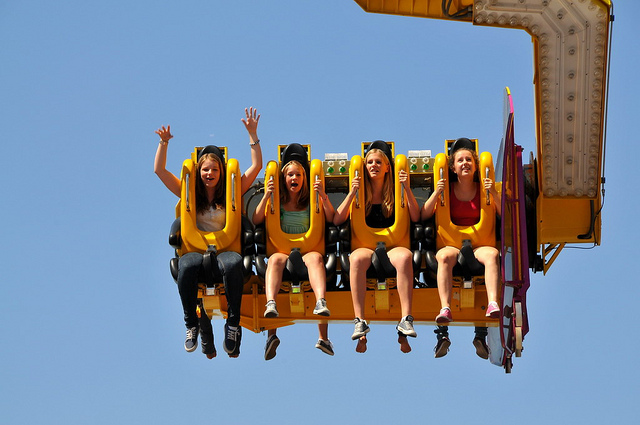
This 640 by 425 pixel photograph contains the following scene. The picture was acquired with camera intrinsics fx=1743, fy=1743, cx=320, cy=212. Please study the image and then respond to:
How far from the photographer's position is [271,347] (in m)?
22.5

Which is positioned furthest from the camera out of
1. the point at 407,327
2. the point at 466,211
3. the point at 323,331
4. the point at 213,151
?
the point at 213,151

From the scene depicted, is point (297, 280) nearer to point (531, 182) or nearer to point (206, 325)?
point (206, 325)

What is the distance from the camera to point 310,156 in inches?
890

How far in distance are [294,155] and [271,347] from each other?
2498 mm

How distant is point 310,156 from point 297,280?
175cm

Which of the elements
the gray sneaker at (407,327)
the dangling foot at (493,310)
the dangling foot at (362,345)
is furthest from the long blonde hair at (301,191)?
the dangling foot at (493,310)

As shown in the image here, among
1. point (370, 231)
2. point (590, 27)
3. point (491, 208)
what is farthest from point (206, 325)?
point (590, 27)

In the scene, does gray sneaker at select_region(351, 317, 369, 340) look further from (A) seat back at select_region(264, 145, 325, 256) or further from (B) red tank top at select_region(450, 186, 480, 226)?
(B) red tank top at select_region(450, 186, 480, 226)

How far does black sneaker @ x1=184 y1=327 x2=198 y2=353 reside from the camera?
22125mm

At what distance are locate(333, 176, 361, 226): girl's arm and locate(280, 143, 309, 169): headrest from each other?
867mm

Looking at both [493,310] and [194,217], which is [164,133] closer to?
[194,217]

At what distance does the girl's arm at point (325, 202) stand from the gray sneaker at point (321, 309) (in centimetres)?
116

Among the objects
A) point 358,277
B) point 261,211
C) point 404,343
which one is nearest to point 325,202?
point 261,211

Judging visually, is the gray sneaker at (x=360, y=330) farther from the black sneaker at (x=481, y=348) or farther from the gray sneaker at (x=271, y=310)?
the black sneaker at (x=481, y=348)
